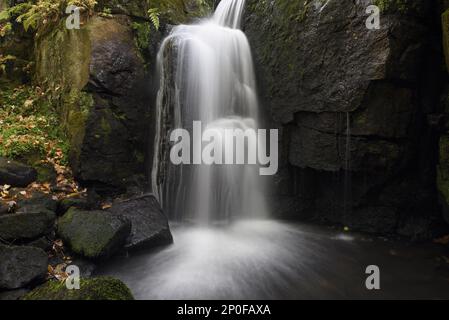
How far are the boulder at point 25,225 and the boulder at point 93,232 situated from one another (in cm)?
24

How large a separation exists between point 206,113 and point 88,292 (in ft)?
16.5

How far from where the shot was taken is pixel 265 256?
577 cm

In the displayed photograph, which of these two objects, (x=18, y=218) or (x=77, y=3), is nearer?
(x=18, y=218)

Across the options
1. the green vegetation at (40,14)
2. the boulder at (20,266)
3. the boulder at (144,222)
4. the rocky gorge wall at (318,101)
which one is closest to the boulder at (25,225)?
the boulder at (20,266)

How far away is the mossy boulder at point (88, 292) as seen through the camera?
3.26 meters

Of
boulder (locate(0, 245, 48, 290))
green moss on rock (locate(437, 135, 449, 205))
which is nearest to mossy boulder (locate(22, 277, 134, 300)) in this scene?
boulder (locate(0, 245, 48, 290))

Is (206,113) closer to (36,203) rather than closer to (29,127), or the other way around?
(36,203)

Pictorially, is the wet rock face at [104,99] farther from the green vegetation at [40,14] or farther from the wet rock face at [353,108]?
the wet rock face at [353,108]

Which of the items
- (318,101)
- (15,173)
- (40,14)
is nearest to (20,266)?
(15,173)

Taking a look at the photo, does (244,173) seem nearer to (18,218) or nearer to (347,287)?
(347,287)

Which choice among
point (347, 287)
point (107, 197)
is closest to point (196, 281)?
point (347, 287)

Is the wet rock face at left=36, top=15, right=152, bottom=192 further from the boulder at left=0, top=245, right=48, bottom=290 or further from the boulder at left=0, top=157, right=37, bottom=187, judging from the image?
the boulder at left=0, top=245, right=48, bottom=290

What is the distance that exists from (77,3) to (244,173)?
5.25 meters

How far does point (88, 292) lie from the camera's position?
326cm
